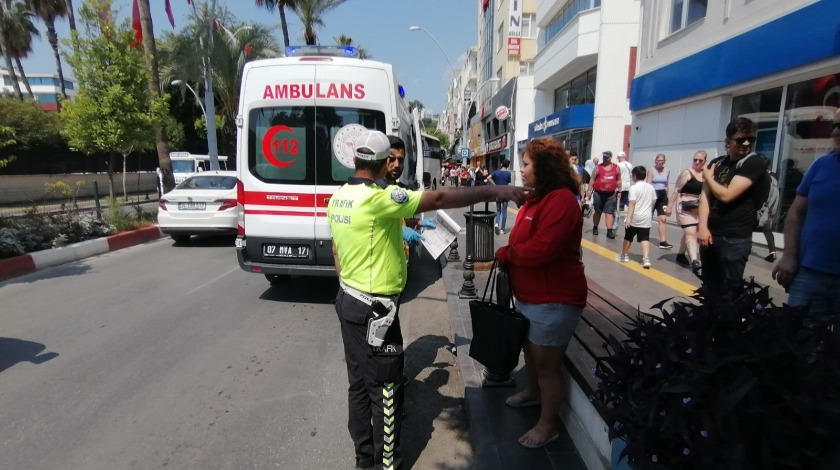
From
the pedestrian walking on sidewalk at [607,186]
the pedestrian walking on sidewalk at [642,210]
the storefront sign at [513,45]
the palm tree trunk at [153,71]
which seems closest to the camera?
the pedestrian walking on sidewalk at [642,210]

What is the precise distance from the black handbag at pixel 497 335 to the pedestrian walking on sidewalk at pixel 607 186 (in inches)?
291

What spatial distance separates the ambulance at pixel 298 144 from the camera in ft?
18.2

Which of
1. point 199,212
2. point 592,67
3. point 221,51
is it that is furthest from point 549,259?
point 221,51

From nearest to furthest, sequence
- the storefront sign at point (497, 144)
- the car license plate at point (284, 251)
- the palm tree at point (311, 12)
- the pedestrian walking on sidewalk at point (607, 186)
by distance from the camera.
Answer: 1. the car license plate at point (284, 251)
2. the pedestrian walking on sidewalk at point (607, 186)
3. the palm tree at point (311, 12)
4. the storefront sign at point (497, 144)

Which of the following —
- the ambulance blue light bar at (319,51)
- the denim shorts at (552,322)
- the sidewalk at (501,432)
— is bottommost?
the sidewalk at (501,432)

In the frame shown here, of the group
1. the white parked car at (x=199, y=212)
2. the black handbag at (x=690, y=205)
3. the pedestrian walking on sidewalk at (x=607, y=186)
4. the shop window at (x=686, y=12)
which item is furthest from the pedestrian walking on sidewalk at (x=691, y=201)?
the white parked car at (x=199, y=212)

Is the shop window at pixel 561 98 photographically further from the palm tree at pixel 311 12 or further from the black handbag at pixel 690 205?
the black handbag at pixel 690 205

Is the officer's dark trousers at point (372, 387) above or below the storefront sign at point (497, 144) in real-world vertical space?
below

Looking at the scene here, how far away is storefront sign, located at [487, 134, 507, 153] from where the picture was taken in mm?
34500

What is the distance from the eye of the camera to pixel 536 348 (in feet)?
8.73

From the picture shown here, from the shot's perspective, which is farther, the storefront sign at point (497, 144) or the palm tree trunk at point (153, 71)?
the storefront sign at point (497, 144)

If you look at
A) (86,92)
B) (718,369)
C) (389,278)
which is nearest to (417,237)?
(389,278)

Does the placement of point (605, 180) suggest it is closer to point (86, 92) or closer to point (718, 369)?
point (718, 369)

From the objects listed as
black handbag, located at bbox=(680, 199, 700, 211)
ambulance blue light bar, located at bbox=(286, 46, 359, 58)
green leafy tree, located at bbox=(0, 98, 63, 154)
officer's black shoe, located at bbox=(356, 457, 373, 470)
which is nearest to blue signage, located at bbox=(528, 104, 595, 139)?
black handbag, located at bbox=(680, 199, 700, 211)
